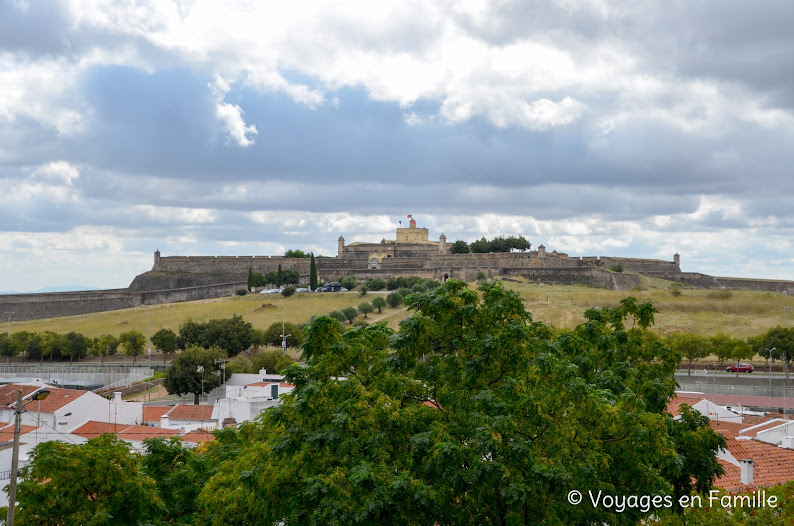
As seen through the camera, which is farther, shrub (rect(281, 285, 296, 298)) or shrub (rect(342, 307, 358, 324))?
shrub (rect(281, 285, 296, 298))

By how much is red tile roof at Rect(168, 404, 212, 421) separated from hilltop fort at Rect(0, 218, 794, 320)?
160 feet

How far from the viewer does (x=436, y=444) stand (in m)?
11.6

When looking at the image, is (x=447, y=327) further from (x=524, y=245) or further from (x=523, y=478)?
(x=524, y=245)

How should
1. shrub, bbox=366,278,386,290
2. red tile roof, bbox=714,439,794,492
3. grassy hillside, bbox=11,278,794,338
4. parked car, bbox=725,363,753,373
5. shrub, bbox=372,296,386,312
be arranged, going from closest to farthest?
red tile roof, bbox=714,439,794,492, parked car, bbox=725,363,753,373, grassy hillside, bbox=11,278,794,338, shrub, bbox=372,296,386,312, shrub, bbox=366,278,386,290

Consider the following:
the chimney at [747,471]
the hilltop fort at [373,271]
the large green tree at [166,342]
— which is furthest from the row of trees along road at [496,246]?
the chimney at [747,471]

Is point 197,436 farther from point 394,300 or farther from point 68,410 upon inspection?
point 394,300

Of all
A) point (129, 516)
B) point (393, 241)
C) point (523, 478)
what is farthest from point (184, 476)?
point (393, 241)

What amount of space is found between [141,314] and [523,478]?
236 feet

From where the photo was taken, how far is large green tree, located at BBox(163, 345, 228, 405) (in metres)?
45.2

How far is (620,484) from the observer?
13164mm

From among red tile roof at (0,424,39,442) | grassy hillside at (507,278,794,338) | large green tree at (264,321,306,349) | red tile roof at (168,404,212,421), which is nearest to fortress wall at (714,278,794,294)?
grassy hillside at (507,278,794,338)

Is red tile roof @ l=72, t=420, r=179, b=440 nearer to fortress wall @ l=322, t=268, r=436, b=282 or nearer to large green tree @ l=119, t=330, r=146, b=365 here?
large green tree @ l=119, t=330, r=146, b=365

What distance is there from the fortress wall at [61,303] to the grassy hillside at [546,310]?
4.43 m

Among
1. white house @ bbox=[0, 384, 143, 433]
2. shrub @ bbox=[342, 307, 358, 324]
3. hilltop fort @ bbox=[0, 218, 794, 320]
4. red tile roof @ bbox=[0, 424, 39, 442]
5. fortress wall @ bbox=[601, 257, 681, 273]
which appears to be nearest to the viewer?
red tile roof @ bbox=[0, 424, 39, 442]
